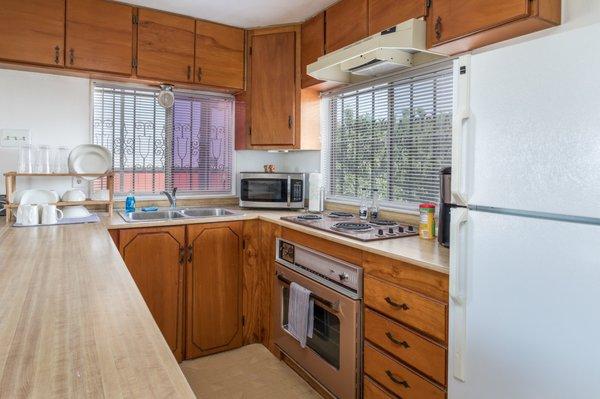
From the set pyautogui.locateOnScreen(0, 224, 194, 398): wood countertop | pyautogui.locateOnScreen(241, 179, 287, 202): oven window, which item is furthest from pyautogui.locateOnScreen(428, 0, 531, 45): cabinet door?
pyautogui.locateOnScreen(0, 224, 194, 398): wood countertop

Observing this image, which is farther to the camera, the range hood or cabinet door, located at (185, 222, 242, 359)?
cabinet door, located at (185, 222, 242, 359)

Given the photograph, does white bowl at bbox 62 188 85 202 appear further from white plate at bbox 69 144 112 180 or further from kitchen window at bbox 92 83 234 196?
kitchen window at bbox 92 83 234 196

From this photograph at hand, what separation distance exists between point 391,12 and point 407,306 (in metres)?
1.55

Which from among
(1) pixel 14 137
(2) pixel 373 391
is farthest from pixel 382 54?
(1) pixel 14 137

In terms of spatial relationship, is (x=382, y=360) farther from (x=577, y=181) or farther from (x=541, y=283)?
(x=577, y=181)

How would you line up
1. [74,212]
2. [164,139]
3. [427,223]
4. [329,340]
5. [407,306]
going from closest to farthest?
[407,306] → [427,223] → [329,340] → [74,212] → [164,139]

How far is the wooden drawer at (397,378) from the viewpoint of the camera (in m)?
1.54

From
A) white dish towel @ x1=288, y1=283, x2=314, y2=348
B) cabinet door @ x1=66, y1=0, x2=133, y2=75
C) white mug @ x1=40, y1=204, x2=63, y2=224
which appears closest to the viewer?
white dish towel @ x1=288, y1=283, x2=314, y2=348

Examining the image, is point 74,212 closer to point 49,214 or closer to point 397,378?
point 49,214

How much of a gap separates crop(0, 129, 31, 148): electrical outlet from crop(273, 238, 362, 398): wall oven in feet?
6.09

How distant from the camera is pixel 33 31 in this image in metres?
2.47

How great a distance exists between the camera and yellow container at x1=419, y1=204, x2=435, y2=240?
6.58 ft

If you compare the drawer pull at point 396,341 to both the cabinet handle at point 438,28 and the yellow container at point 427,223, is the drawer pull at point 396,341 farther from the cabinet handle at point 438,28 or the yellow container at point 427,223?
the cabinet handle at point 438,28

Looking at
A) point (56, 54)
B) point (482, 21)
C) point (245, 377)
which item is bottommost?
point (245, 377)
